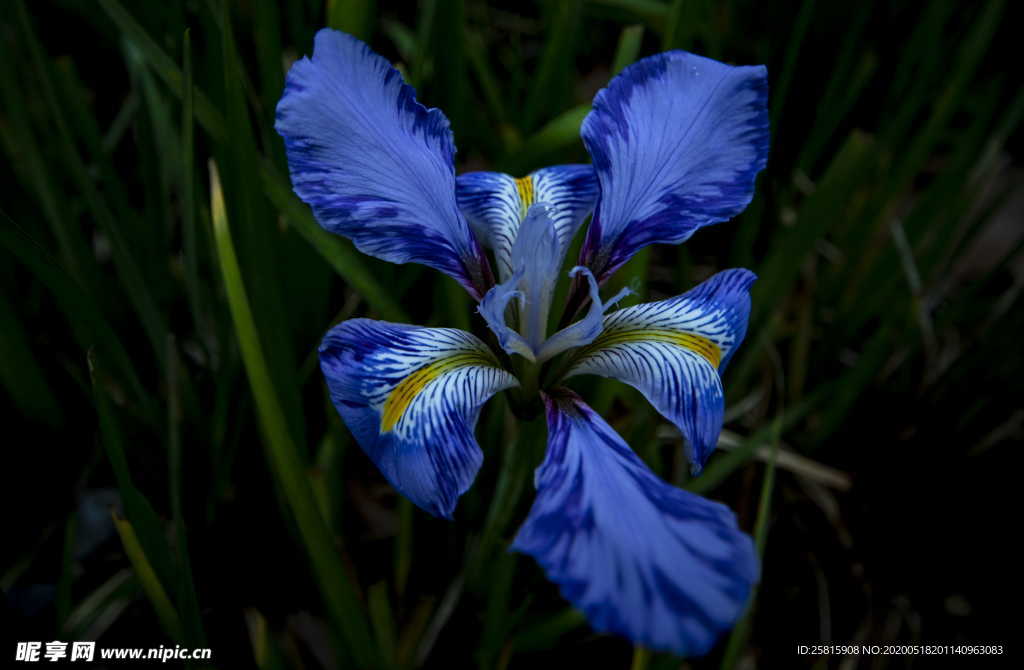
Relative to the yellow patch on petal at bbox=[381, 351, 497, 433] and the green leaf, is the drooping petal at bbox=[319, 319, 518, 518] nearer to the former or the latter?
the yellow patch on petal at bbox=[381, 351, 497, 433]

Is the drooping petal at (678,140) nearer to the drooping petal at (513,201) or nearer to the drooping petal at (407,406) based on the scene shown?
the drooping petal at (513,201)

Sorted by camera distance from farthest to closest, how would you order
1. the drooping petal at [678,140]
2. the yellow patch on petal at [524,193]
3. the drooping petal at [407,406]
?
the yellow patch on petal at [524,193] → the drooping petal at [678,140] → the drooping petal at [407,406]

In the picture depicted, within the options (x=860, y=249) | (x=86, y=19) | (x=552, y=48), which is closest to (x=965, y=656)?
(x=860, y=249)

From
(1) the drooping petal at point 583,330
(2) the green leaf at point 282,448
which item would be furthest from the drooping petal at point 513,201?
(2) the green leaf at point 282,448

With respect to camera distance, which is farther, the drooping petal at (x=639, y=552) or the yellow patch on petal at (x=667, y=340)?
the yellow patch on petal at (x=667, y=340)

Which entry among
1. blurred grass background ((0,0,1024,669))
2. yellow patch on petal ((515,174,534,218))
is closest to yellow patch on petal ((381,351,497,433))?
blurred grass background ((0,0,1024,669))

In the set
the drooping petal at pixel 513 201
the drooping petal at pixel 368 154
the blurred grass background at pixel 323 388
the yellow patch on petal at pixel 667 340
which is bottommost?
the blurred grass background at pixel 323 388

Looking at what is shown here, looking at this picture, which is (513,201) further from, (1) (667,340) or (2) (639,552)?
(2) (639,552)
